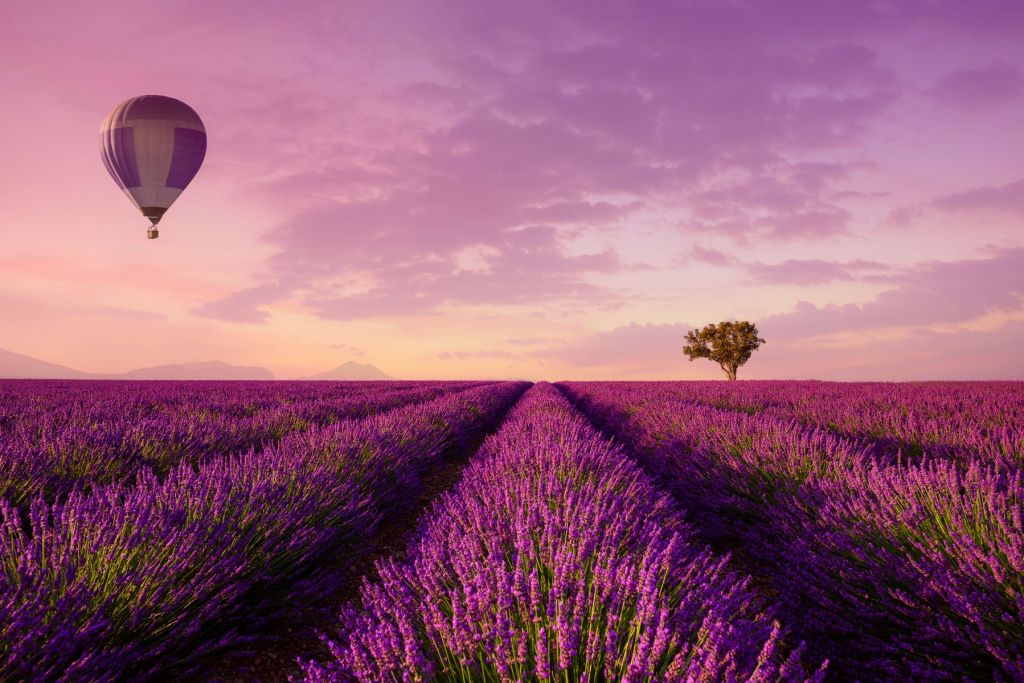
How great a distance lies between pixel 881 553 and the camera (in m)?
2.63

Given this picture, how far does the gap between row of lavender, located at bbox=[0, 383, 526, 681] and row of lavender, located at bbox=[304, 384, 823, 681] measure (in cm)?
78

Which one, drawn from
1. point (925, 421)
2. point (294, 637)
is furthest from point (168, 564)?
point (925, 421)

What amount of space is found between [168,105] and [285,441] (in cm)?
1573

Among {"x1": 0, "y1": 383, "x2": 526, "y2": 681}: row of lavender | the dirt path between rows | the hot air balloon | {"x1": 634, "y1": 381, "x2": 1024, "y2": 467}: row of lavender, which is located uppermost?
the hot air balloon

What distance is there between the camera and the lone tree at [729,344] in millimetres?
35375

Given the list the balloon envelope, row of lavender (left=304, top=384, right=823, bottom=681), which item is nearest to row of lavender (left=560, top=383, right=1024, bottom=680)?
row of lavender (left=304, top=384, right=823, bottom=681)

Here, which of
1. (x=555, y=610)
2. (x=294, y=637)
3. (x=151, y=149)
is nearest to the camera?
(x=555, y=610)

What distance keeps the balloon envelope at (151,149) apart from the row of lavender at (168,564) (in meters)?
15.3

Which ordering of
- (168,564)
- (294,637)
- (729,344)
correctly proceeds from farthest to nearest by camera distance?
(729,344)
(294,637)
(168,564)

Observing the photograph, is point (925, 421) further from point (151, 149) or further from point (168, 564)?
point (151, 149)

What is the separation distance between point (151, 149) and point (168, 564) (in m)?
17.6

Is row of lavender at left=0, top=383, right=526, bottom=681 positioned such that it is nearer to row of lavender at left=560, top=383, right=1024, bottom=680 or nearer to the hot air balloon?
row of lavender at left=560, top=383, right=1024, bottom=680

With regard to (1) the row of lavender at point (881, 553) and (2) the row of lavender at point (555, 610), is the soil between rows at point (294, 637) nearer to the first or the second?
(2) the row of lavender at point (555, 610)

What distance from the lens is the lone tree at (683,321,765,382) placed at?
116ft
